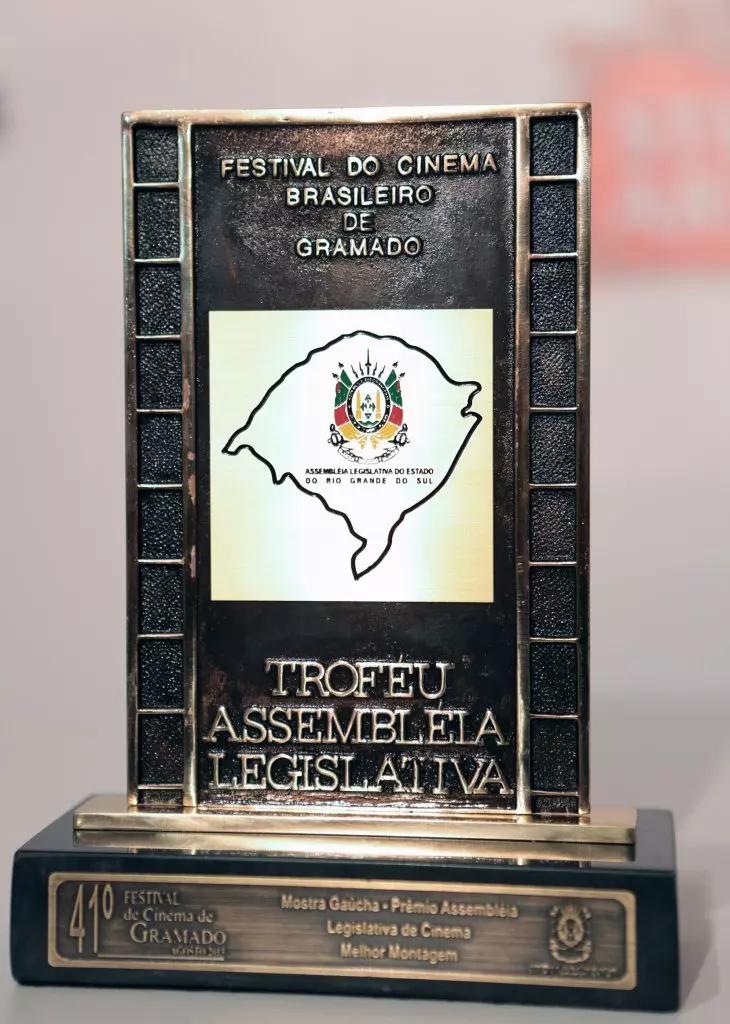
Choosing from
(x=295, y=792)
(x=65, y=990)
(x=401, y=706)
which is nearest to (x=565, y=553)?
(x=401, y=706)

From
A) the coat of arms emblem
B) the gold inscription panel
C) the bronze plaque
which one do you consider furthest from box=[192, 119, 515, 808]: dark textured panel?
the gold inscription panel

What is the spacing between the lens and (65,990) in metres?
2.74

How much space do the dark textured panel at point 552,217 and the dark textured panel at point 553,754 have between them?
0.83 meters

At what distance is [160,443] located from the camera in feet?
9.48

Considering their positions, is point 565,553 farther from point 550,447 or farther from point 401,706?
point 401,706

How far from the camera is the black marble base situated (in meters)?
2.62

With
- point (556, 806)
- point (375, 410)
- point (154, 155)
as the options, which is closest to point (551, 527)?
point (375, 410)

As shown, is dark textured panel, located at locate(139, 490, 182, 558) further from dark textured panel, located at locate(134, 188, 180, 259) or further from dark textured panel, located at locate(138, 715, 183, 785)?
dark textured panel, located at locate(134, 188, 180, 259)

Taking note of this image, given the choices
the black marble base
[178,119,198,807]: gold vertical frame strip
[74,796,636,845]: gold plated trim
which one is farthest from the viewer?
[178,119,198,807]: gold vertical frame strip

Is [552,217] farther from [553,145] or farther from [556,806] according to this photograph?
[556,806]

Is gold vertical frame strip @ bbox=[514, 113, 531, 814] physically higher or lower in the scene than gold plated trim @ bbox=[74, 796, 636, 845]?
higher

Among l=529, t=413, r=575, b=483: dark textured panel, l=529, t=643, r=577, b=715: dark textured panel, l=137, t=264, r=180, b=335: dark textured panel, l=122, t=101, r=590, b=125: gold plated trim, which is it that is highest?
l=122, t=101, r=590, b=125: gold plated trim

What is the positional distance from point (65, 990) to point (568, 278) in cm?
150

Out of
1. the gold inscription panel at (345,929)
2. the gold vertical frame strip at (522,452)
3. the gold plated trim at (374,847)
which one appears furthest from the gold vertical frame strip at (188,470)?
the gold vertical frame strip at (522,452)
